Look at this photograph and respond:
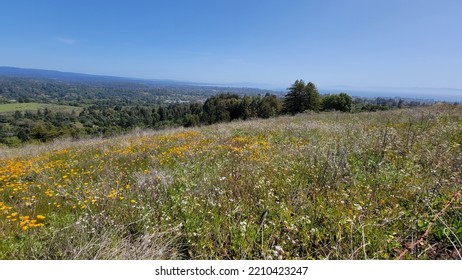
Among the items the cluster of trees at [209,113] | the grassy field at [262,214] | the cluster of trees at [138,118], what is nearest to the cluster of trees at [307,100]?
the cluster of trees at [209,113]

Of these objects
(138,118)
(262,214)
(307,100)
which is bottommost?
(138,118)

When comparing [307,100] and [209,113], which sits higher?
[307,100]

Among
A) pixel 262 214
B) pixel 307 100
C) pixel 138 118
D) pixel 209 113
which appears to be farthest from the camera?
pixel 138 118

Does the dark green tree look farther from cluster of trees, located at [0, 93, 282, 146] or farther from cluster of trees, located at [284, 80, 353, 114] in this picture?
cluster of trees, located at [0, 93, 282, 146]

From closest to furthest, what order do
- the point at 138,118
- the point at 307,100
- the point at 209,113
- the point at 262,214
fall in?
1. the point at 262,214
2. the point at 307,100
3. the point at 209,113
4. the point at 138,118

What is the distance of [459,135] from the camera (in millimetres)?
5781

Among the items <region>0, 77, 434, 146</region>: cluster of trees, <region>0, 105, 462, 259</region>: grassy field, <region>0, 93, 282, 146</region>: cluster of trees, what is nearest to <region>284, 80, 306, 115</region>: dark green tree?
<region>0, 77, 434, 146</region>: cluster of trees

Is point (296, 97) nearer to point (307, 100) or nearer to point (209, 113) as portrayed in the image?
point (307, 100)

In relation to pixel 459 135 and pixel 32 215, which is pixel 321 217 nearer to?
pixel 32 215

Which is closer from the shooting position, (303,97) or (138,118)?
(303,97)

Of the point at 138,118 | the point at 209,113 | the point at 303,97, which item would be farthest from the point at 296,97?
the point at 138,118

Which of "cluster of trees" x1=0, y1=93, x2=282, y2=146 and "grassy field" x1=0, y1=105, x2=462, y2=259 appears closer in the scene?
"grassy field" x1=0, y1=105, x2=462, y2=259

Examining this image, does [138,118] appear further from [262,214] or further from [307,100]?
[262,214]

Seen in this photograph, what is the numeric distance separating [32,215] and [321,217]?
3818 millimetres
